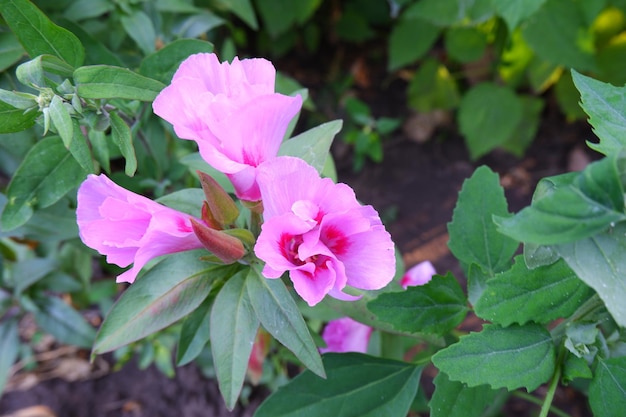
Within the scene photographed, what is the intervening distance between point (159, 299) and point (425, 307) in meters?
0.41

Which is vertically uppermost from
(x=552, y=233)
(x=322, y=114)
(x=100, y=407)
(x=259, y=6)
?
(x=552, y=233)

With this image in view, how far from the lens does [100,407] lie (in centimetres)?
194

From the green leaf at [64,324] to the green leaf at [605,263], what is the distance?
1231 mm

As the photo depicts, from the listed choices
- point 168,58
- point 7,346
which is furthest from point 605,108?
point 7,346

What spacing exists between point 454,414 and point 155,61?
748 mm

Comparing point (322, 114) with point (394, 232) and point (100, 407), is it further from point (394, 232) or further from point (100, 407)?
point (100, 407)

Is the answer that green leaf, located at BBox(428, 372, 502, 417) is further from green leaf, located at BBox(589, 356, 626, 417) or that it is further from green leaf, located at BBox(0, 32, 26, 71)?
green leaf, located at BBox(0, 32, 26, 71)

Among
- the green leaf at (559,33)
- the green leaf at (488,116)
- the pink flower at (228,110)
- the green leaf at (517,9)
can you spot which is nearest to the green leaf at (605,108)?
the pink flower at (228,110)

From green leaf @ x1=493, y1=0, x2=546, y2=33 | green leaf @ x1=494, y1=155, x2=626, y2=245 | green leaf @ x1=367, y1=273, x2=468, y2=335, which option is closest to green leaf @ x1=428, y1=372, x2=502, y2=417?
green leaf @ x1=367, y1=273, x2=468, y2=335

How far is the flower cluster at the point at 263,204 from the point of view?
71 centimetres

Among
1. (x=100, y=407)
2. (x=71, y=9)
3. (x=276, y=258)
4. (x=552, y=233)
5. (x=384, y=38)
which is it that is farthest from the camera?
(x=384, y=38)

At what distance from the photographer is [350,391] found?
1.03 m

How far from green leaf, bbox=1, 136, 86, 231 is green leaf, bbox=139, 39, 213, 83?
0.64 feet

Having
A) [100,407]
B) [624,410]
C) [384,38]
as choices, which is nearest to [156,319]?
[624,410]
